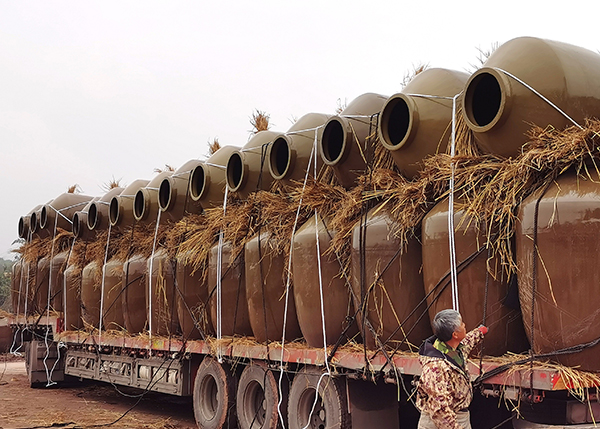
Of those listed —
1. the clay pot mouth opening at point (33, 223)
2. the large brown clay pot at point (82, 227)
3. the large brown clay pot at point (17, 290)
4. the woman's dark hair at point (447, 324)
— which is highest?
the clay pot mouth opening at point (33, 223)

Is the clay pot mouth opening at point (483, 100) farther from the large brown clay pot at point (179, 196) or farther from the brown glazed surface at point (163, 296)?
the brown glazed surface at point (163, 296)

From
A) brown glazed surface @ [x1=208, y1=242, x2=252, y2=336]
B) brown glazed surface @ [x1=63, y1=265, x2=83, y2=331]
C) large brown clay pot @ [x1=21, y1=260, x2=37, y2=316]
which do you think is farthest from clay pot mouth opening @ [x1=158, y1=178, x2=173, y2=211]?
large brown clay pot @ [x1=21, y1=260, x2=37, y2=316]

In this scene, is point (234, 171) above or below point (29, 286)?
above

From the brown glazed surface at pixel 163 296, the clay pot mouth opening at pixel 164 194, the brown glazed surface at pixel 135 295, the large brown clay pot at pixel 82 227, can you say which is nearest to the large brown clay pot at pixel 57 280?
the large brown clay pot at pixel 82 227

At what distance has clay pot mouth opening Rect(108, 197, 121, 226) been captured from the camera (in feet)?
41.0

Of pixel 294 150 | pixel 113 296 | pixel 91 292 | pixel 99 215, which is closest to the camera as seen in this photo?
pixel 294 150

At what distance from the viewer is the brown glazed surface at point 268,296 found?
8359 mm

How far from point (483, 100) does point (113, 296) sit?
27.0 feet

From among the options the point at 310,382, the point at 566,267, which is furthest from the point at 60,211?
the point at 566,267

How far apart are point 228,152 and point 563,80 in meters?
6.05

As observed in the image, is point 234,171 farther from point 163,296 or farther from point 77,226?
point 77,226

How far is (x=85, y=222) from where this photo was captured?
14195 millimetres

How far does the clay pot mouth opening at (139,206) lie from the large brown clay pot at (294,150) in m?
3.42

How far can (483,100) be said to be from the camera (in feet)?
20.3
